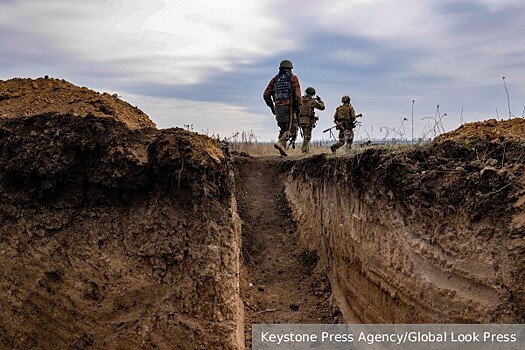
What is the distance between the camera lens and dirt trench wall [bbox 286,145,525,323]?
3.76 meters

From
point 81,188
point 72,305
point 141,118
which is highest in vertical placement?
point 141,118

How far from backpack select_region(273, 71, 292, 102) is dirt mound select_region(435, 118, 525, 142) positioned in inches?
262

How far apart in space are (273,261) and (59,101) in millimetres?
4691

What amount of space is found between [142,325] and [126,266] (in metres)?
0.54

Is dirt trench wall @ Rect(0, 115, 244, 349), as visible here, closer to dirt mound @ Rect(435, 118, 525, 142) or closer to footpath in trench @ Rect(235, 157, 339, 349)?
footpath in trench @ Rect(235, 157, 339, 349)

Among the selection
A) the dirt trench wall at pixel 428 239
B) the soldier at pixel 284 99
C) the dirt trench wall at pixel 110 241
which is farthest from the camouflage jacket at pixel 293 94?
the dirt trench wall at pixel 110 241

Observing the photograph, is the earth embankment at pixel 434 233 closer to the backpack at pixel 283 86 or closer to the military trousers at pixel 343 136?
the backpack at pixel 283 86

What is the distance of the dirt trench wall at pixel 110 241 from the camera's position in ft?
15.1

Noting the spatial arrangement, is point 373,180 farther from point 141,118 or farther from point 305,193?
point 305,193

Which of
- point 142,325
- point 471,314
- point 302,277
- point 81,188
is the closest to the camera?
point 471,314

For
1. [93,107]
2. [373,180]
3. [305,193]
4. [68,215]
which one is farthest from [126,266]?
[305,193]

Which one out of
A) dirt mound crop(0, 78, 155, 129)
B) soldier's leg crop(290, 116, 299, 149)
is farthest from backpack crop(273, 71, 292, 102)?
dirt mound crop(0, 78, 155, 129)

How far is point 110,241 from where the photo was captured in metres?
4.73

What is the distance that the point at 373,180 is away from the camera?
5914 millimetres
